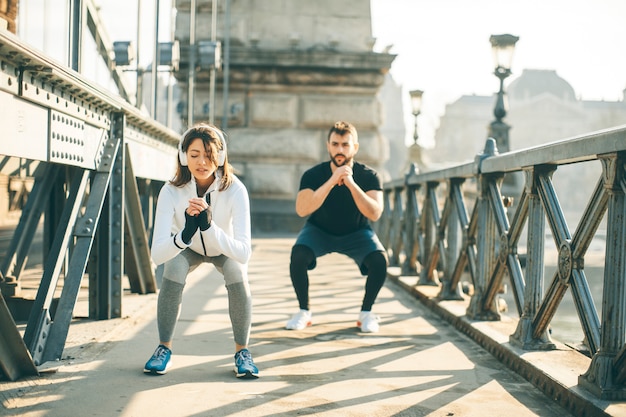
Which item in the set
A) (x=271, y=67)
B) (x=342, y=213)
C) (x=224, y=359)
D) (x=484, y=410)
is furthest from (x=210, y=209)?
(x=271, y=67)

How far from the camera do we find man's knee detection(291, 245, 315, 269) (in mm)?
5734

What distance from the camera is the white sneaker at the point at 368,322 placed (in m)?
5.44

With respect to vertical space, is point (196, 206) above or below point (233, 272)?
above

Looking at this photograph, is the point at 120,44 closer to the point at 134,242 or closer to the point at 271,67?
the point at 134,242

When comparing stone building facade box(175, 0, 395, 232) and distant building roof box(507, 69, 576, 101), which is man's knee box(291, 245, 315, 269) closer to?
stone building facade box(175, 0, 395, 232)

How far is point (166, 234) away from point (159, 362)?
1.88 feet

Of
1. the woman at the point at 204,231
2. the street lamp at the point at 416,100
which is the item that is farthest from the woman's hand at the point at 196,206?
the street lamp at the point at 416,100

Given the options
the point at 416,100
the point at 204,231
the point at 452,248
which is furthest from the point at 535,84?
the point at 204,231

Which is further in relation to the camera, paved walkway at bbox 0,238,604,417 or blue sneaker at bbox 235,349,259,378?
blue sneaker at bbox 235,349,259,378

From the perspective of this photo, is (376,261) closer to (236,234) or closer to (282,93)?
(236,234)

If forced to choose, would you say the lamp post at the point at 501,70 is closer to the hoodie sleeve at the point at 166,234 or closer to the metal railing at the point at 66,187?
the metal railing at the point at 66,187

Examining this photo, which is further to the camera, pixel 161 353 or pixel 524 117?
pixel 524 117

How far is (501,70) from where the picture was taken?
1542 centimetres

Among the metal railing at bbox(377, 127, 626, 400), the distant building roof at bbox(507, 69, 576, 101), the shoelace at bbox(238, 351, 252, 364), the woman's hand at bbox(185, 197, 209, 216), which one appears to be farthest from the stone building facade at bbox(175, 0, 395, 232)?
the distant building roof at bbox(507, 69, 576, 101)
